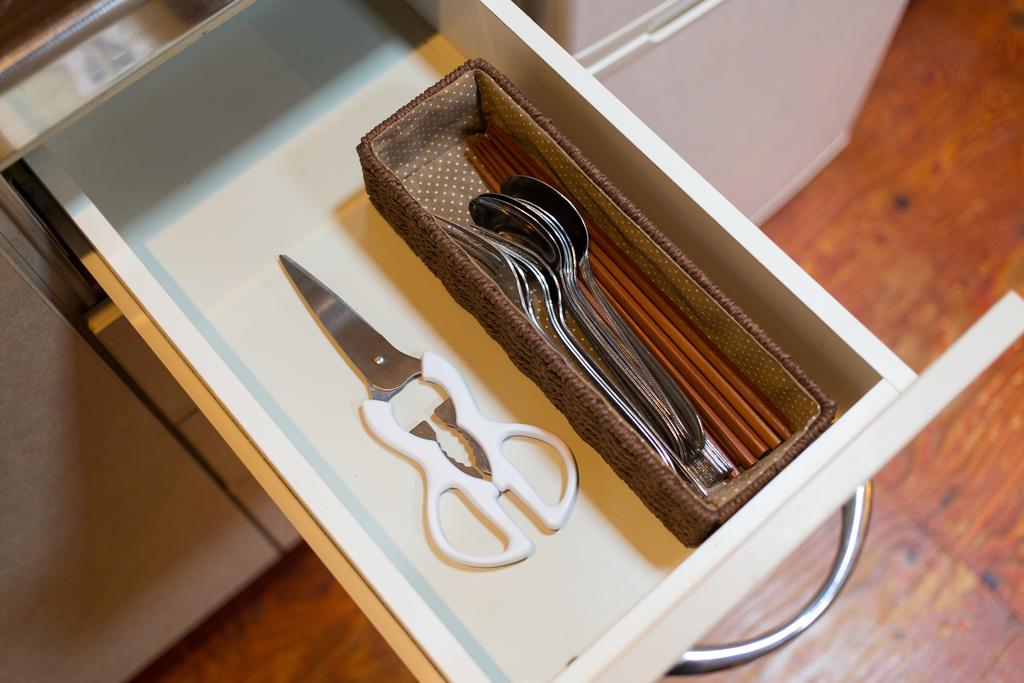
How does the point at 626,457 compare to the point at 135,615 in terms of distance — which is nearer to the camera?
the point at 626,457

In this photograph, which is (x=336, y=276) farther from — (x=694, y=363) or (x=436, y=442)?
(x=694, y=363)

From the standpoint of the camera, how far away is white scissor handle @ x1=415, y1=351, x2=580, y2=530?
0.55 m

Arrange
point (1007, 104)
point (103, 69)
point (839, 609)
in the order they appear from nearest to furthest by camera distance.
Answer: point (103, 69)
point (839, 609)
point (1007, 104)

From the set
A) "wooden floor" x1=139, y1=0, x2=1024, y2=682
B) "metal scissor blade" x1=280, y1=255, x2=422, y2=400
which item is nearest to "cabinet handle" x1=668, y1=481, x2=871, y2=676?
"metal scissor blade" x1=280, y1=255, x2=422, y2=400

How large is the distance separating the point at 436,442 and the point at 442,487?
3cm

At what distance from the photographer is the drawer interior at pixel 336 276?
1.78ft

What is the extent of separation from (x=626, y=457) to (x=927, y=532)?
0.87 m

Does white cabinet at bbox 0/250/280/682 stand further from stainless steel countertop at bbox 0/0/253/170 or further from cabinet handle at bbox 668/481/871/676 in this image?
cabinet handle at bbox 668/481/871/676

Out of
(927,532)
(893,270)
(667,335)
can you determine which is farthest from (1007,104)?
(667,335)

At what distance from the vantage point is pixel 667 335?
1.85 ft

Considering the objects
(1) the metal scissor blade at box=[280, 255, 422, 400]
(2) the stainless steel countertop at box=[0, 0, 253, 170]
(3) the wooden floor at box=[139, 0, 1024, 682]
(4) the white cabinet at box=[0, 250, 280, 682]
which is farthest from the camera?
(3) the wooden floor at box=[139, 0, 1024, 682]

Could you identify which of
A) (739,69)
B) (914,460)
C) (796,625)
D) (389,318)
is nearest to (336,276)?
(389,318)

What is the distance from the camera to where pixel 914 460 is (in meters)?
1.23

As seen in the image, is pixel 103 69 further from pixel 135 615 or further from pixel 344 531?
pixel 135 615
